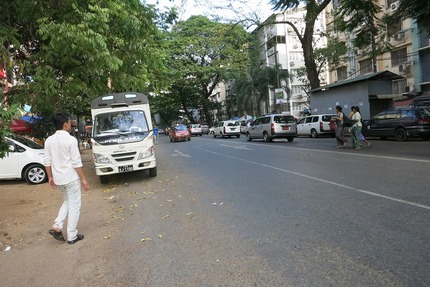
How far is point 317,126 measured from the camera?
2641 centimetres

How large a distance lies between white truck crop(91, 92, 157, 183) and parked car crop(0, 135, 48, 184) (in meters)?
2.52

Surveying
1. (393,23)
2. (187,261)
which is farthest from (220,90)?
(187,261)

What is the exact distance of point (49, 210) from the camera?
7848 millimetres

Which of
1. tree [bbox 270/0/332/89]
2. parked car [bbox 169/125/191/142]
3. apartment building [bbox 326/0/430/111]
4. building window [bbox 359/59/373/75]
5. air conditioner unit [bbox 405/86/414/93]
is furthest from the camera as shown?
building window [bbox 359/59/373/75]

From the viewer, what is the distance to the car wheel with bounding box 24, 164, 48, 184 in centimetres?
1173

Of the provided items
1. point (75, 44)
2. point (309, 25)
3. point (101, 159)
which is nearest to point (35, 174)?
point (101, 159)

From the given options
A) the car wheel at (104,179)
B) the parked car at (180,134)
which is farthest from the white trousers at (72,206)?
the parked car at (180,134)

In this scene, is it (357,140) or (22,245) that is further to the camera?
(357,140)

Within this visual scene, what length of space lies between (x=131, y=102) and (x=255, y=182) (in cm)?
458

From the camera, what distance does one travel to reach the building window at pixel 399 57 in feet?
104

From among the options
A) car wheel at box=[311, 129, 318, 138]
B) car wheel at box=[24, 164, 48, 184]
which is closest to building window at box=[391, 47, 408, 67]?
car wheel at box=[311, 129, 318, 138]

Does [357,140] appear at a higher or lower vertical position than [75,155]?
lower

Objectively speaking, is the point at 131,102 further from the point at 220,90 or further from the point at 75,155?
the point at 220,90

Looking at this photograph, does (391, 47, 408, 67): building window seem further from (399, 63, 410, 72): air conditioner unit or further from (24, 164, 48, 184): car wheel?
(24, 164, 48, 184): car wheel
